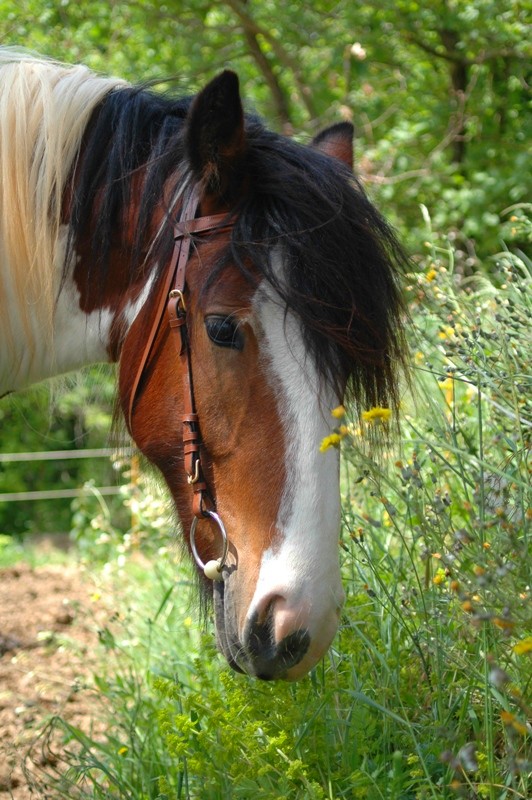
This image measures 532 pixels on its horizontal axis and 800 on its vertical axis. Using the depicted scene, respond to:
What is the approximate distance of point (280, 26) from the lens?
28.0 feet

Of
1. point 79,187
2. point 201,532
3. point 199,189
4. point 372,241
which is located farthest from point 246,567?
point 79,187

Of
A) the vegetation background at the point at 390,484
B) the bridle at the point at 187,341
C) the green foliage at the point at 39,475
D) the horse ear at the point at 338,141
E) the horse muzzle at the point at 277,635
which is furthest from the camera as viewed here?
the green foliage at the point at 39,475

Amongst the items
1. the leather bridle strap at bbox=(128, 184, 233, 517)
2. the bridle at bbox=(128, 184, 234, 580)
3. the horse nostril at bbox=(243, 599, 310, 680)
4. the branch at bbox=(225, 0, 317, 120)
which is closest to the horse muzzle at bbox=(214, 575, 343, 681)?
the horse nostril at bbox=(243, 599, 310, 680)

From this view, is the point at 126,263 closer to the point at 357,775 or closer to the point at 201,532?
the point at 201,532

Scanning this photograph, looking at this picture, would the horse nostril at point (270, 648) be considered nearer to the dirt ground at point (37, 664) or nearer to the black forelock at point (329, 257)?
the black forelock at point (329, 257)

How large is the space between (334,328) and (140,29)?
315 inches

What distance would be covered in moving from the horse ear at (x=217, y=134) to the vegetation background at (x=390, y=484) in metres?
0.59

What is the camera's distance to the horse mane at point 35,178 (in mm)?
2271

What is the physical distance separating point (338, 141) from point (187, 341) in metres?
0.94

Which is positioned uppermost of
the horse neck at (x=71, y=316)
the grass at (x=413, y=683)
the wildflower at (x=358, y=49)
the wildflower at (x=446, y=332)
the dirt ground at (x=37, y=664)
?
the wildflower at (x=358, y=49)

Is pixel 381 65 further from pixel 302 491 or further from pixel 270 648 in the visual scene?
pixel 270 648

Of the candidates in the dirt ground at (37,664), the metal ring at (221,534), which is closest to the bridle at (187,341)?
the metal ring at (221,534)

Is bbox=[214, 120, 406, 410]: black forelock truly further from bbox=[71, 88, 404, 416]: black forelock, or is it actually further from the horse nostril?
the horse nostril

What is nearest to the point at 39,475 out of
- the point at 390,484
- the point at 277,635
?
the point at 277,635
